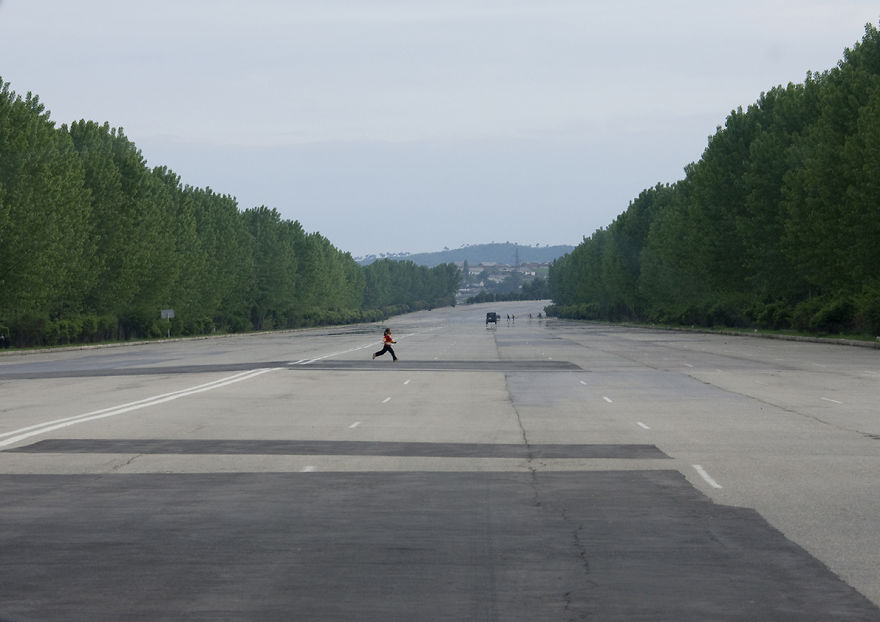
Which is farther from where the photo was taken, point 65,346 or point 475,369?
point 65,346

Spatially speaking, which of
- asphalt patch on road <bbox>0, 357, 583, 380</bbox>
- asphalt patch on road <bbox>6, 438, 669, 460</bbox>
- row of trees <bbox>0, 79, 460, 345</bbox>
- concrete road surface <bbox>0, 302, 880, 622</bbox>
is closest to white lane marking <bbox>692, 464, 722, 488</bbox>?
concrete road surface <bbox>0, 302, 880, 622</bbox>

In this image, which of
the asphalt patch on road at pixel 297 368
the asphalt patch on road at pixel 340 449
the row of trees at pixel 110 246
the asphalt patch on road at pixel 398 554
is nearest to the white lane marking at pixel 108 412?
the asphalt patch on road at pixel 340 449

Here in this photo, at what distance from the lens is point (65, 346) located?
2938 inches

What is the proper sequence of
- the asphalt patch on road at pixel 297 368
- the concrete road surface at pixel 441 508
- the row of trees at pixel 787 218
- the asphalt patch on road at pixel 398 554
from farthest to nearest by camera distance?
the row of trees at pixel 787 218
the asphalt patch on road at pixel 297 368
the concrete road surface at pixel 441 508
the asphalt patch on road at pixel 398 554

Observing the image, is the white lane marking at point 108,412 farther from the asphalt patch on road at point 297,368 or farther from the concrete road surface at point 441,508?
the asphalt patch on road at point 297,368

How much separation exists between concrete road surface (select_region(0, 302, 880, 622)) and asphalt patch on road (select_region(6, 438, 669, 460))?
0.07 m

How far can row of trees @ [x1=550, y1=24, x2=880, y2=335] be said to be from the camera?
218ft

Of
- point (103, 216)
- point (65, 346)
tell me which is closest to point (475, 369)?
point (65, 346)

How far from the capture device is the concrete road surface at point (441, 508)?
8.23 m

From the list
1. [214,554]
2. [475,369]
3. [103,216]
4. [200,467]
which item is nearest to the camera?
[214,554]

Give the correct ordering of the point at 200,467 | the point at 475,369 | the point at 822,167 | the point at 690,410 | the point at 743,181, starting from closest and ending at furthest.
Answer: the point at 200,467 < the point at 690,410 < the point at 475,369 < the point at 822,167 < the point at 743,181

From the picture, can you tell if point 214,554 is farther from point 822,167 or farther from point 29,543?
point 822,167

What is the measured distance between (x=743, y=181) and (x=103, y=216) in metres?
45.8

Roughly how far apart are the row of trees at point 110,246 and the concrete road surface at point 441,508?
44.6 meters
